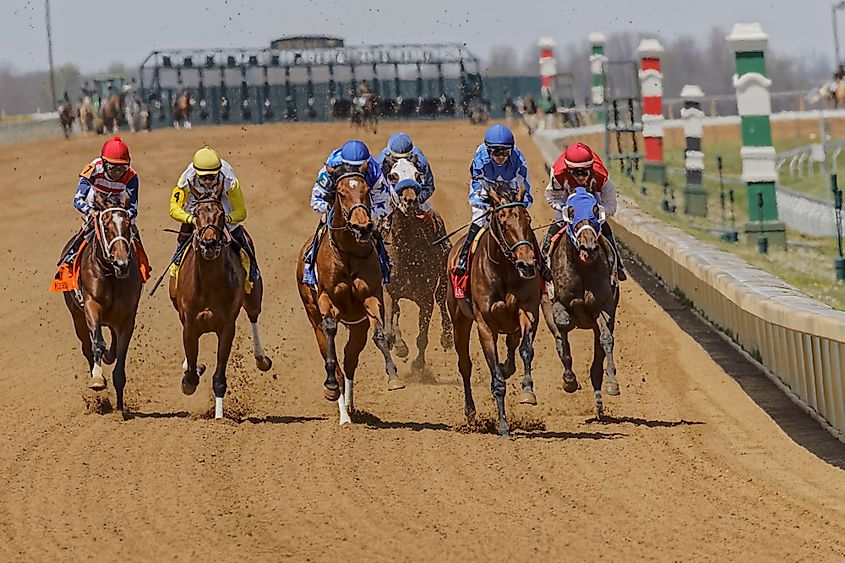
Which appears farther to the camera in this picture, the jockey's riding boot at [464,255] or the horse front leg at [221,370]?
the horse front leg at [221,370]

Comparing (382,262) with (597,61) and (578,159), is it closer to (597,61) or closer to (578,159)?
(578,159)

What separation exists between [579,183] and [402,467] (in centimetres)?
333

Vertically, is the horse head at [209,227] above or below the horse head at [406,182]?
below

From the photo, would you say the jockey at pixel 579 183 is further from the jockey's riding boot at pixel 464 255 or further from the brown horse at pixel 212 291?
the brown horse at pixel 212 291

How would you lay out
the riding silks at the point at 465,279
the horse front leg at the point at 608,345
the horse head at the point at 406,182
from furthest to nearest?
the horse head at the point at 406,182
the horse front leg at the point at 608,345
the riding silks at the point at 465,279

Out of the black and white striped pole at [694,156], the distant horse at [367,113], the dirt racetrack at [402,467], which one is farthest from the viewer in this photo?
the distant horse at [367,113]

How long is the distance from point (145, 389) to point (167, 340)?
3789 mm

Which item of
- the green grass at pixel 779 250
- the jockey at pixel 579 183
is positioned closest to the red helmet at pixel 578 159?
the jockey at pixel 579 183

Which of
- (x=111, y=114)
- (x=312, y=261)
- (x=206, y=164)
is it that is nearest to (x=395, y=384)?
(x=312, y=261)

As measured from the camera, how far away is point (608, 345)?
469 inches

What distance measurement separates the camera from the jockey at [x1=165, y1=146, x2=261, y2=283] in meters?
12.2

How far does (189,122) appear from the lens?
51406 mm

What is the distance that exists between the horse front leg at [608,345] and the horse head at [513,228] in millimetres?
1321

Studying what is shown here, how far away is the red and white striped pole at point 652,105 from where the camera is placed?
28438 mm
